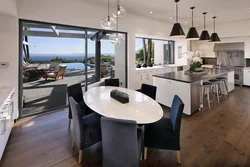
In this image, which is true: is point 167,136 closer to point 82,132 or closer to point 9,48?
point 82,132

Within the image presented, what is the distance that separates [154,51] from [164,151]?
6.45m

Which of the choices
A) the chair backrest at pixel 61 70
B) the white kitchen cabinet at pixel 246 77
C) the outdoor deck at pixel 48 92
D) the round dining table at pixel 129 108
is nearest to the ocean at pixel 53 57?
the chair backrest at pixel 61 70

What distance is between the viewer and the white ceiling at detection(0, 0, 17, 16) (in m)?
2.56

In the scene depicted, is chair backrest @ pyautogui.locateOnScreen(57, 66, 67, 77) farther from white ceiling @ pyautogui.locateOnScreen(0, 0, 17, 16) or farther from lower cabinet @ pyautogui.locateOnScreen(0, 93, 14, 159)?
lower cabinet @ pyautogui.locateOnScreen(0, 93, 14, 159)

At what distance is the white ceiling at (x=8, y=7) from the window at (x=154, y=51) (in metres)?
4.87

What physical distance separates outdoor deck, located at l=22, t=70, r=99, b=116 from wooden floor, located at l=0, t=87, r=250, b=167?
0.45 meters

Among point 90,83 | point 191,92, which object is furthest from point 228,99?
point 90,83

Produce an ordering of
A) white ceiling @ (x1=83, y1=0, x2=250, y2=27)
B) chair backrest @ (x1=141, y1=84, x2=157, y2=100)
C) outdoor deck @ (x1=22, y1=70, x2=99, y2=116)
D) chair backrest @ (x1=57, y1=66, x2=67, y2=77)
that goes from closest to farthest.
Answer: chair backrest @ (x1=141, y1=84, x2=157, y2=100) < outdoor deck @ (x1=22, y1=70, x2=99, y2=116) < chair backrest @ (x1=57, y1=66, x2=67, y2=77) < white ceiling @ (x1=83, y1=0, x2=250, y2=27)

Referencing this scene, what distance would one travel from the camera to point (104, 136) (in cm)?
164

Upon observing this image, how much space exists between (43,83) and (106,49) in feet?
7.60

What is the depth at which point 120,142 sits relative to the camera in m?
1.57

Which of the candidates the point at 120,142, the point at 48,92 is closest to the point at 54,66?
the point at 48,92

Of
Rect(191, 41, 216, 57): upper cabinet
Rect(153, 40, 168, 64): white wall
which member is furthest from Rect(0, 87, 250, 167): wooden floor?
Rect(191, 41, 216, 57): upper cabinet

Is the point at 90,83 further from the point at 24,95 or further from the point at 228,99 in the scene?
the point at 228,99
